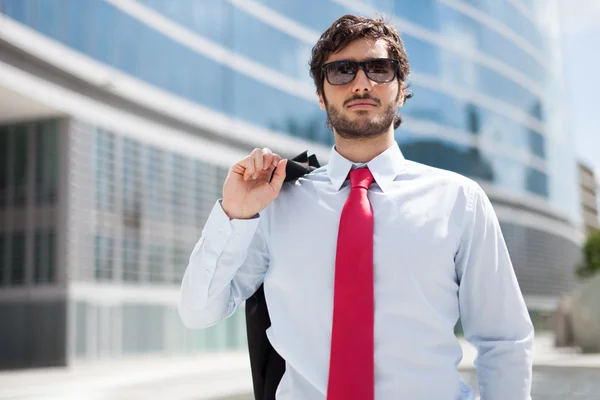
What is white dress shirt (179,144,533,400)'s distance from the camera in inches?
82.1

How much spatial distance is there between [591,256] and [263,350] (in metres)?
63.0

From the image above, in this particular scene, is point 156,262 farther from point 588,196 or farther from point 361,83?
point 588,196

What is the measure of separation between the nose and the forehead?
0.21ft

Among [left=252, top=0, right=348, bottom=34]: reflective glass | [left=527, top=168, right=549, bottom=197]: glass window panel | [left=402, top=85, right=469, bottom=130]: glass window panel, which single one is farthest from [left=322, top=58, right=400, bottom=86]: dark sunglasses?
[left=527, top=168, right=549, bottom=197]: glass window panel

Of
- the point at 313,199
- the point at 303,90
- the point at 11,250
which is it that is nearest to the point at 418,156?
the point at 303,90

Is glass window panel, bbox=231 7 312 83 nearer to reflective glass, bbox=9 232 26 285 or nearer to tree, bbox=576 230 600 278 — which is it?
reflective glass, bbox=9 232 26 285

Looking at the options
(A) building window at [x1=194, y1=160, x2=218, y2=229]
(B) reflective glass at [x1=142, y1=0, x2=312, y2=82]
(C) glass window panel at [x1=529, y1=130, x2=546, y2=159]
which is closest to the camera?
(B) reflective glass at [x1=142, y1=0, x2=312, y2=82]

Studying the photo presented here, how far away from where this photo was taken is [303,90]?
110 ft

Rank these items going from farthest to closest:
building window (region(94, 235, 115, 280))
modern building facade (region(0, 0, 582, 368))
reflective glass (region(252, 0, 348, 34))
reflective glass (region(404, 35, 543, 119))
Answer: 1. reflective glass (region(404, 35, 543, 119))
2. reflective glass (region(252, 0, 348, 34))
3. building window (region(94, 235, 115, 280))
4. modern building facade (region(0, 0, 582, 368))

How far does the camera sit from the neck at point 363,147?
7.69 feet

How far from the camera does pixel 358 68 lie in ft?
7.52

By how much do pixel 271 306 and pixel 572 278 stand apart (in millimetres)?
58655

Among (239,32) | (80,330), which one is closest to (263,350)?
(80,330)

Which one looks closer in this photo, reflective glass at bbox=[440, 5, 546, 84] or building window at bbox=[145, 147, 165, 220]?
building window at bbox=[145, 147, 165, 220]
